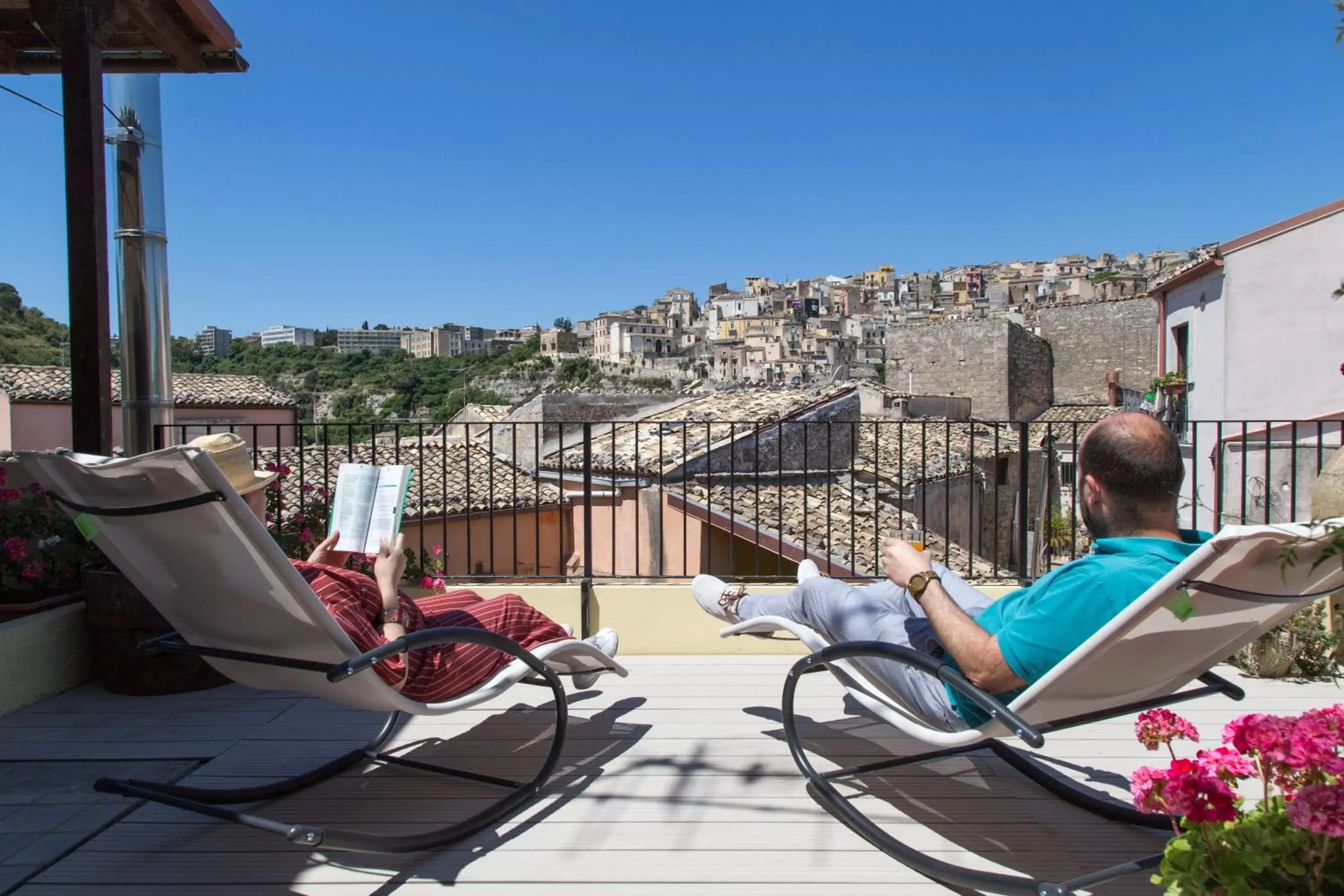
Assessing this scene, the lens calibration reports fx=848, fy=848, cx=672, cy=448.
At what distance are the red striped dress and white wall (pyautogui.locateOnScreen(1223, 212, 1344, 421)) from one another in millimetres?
10707

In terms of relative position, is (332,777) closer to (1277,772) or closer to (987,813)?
(987,813)

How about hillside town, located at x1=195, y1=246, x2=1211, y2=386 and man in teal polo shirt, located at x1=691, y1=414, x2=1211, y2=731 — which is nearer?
man in teal polo shirt, located at x1=691, y1=414, x2=1211, y2=731

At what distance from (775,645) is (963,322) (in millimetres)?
37114

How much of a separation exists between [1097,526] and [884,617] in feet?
2.31

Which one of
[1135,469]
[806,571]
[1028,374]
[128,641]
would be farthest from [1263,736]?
[1028,374]

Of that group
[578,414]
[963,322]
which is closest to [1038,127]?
[963,322]

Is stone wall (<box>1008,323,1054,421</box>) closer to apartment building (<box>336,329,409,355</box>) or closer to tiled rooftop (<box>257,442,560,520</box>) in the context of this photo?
tiled rooftop (<box>257,442,560,520</box>)

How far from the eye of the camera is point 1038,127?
35.8 meters

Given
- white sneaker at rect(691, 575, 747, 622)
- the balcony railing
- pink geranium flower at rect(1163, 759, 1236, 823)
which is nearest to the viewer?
pink geranium flower at rect(1163, 759, 1236, 823)

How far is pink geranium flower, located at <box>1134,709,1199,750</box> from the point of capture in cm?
162

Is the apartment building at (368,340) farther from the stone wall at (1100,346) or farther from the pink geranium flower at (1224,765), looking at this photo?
the pink geranium flower at (1224,765)

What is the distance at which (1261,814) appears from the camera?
1.40 m

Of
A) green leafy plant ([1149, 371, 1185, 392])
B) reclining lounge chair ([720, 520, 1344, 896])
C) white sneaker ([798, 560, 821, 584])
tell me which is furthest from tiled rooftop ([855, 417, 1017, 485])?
reclining lounge chair ([720, 520, 1344, 896])

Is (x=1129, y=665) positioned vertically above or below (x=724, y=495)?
above
